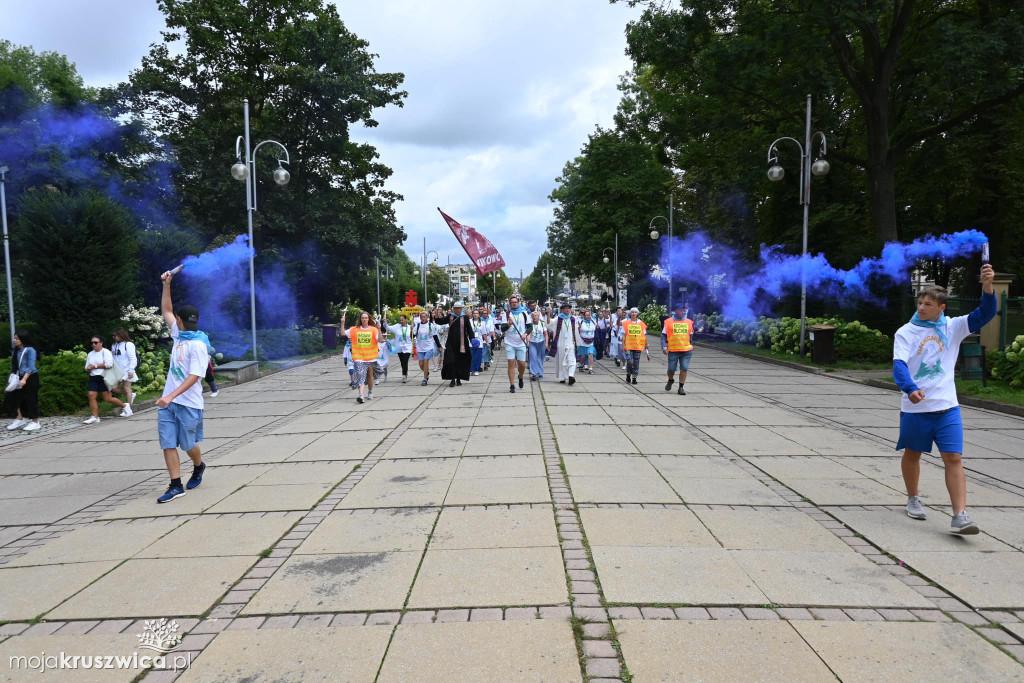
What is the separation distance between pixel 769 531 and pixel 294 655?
3.25m

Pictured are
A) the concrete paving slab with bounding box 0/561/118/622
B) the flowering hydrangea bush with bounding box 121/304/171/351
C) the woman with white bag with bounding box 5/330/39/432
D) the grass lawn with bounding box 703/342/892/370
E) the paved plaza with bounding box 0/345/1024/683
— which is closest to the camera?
the paved plaza with bounding box 0/345/1024/683

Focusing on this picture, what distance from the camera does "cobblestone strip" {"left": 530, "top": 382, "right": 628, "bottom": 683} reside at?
284 cm

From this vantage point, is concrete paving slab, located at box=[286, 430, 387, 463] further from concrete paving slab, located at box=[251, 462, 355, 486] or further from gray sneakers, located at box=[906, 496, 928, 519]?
gray sneakers, located at box=[906, 496, 928, 519]

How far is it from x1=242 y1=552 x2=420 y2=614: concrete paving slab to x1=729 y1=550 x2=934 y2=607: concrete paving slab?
2057 mm

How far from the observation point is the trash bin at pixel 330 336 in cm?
2897

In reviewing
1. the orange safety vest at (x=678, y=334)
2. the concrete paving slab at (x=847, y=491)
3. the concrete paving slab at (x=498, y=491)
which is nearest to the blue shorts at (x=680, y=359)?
the orange safety vest at (x=678, y=334)

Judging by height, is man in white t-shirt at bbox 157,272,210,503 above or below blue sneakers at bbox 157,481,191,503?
above

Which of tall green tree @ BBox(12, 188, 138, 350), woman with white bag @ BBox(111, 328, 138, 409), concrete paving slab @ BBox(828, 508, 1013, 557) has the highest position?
tall green tree @ BBox(12, 188, 138, 350)

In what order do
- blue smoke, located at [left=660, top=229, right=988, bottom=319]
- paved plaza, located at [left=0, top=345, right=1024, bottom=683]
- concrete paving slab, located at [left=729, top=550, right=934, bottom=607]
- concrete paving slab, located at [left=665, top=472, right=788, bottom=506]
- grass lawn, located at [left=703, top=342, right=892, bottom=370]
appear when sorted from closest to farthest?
paved plaza, located at [left=0, top=345, right=1024, bottom=683] < concrete paving slab, located at [left=729, top=550, right=934, bottom=607] < concrete paving slab, located at [left=665, top=472, right=788, bottom=506] < grass lawn, located at [left=703, top=342, right=892, bottom=370] < blue smoke, located at [left=660, top=229, right=988, bottom=319]

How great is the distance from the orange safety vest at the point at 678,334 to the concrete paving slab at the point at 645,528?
7.84m

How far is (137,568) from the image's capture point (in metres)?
4.14

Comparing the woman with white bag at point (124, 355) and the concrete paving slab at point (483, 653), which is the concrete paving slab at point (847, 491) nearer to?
the concrete paving slab at point (483, 653)

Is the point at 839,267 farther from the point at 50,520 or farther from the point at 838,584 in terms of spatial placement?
the point at 50,520

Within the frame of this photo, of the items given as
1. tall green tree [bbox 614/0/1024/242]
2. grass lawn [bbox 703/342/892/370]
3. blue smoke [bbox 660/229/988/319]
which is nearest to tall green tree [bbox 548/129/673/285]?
blue smoke [bbox 660/229/988/319]
